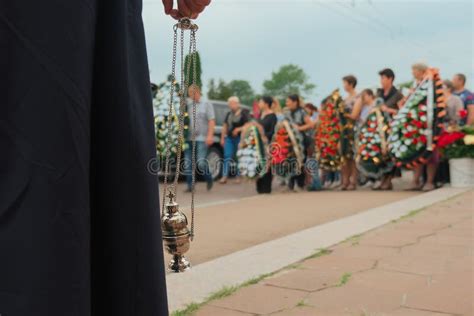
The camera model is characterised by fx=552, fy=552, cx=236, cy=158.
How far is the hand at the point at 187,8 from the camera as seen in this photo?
5.15 feet

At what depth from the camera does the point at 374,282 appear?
2.79 meters

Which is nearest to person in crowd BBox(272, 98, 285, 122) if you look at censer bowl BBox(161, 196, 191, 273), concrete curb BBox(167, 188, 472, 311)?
concrete curb BBox(167, 188, 472, 311)

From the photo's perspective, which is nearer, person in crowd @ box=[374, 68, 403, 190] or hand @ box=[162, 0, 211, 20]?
hand @ box=[162, 0, 211, 20]

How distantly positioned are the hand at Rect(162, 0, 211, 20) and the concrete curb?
4.18 feet

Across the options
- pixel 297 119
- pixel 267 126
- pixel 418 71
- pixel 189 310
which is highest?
pixel 418 71

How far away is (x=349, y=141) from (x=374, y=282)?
6654 mm

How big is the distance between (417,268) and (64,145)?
255 centimetres

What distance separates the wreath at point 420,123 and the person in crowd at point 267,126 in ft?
6.48

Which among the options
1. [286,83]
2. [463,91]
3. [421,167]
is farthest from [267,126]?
[286,83]

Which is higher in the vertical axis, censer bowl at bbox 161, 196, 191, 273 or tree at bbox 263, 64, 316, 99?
tree at bbox 263, 64, 316, 99

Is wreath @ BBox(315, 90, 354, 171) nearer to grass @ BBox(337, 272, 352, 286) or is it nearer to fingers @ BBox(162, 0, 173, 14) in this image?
grass @ BBox(337, 272, 352, 286)

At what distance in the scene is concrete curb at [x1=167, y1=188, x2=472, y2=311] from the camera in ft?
8.81

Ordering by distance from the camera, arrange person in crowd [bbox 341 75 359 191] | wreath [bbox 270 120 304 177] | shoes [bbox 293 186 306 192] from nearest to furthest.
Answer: wreath [bbox 270 120 304 177]
person in crowd [bbox 341 75 359 191]
shoes [bbox 293 186 306 192]

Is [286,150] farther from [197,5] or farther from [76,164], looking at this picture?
[76,164]
